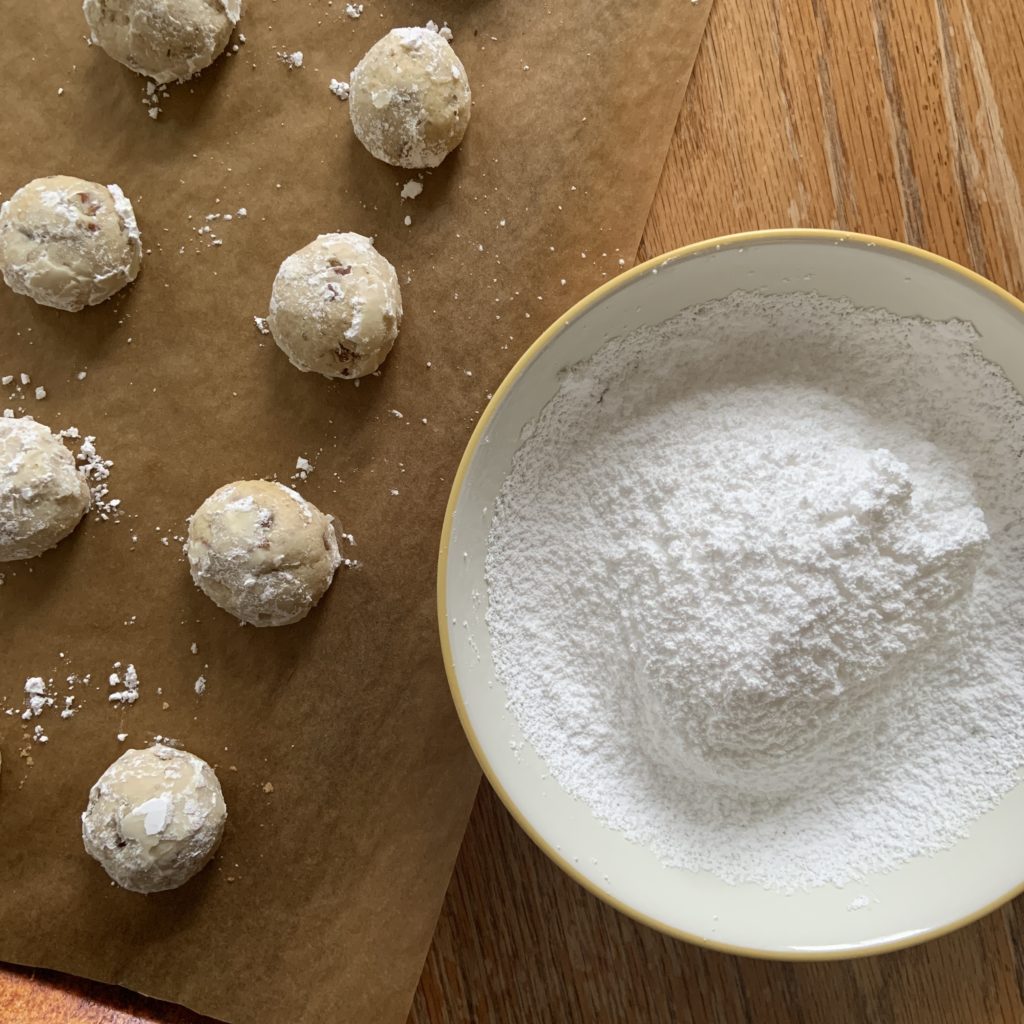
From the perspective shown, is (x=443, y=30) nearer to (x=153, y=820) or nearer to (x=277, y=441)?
(x=277, y=441)

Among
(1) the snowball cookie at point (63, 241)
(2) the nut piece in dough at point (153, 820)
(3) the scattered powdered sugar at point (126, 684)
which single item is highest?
(1) the snowball cookie at point (63, 241)

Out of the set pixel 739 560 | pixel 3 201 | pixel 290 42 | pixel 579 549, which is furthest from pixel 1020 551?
pixel 3 201

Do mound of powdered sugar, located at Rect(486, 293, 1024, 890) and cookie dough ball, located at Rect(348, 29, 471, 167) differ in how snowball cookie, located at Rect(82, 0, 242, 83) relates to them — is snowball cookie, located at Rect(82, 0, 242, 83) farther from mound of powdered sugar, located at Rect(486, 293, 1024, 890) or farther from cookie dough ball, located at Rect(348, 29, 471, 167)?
mound of powdered sugar, located at Rect(486, 293, 1024, 890)

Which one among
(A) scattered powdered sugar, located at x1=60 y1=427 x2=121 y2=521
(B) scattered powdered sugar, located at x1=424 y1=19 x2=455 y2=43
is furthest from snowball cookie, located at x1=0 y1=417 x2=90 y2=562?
(B) scattered powdered sugar, located at x1=424 y1=19 x2=455 y2=43

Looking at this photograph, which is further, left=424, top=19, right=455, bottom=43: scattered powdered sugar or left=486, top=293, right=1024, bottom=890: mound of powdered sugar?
left=424, top=19, right=455, bottom=43: scattered powdered sugar

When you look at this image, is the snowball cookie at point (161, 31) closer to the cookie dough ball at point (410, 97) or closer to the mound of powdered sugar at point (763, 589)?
the cookie dough ball at point (410, 97)

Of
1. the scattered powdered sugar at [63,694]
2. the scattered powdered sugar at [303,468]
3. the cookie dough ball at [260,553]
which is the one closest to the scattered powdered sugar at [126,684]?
the scattered powdered sugar at [63,694]

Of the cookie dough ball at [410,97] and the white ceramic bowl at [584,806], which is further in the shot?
the cookie dough ball at [410,97]
